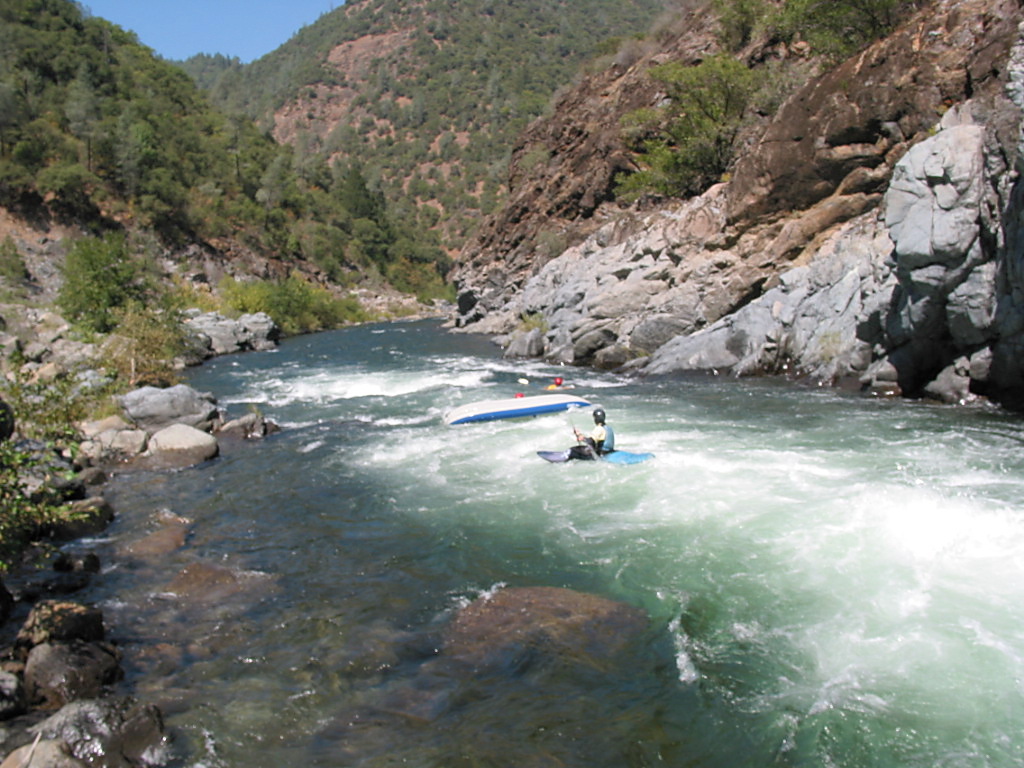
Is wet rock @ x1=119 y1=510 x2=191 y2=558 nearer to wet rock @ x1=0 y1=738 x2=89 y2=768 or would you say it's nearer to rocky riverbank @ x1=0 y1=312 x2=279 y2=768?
rocky riverbank @ x1=0 y1=312 x2=279 y2=768

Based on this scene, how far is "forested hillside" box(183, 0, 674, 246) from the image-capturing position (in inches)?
4163

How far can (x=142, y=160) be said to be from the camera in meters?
51.6

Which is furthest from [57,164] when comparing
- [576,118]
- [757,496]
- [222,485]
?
[757,496]

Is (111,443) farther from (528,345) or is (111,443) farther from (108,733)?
(528,345)

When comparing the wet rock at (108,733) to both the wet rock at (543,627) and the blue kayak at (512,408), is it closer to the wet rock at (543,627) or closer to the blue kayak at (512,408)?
the wet rock at (543,627)

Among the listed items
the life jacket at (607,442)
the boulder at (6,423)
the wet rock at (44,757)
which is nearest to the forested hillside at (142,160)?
the boulder at (6,423)

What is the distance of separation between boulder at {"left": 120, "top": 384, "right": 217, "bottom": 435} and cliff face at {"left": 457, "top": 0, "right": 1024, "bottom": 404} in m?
11.4

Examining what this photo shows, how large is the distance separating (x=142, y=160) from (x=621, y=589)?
55.7 metres

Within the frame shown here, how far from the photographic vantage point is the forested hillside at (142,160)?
46812mm

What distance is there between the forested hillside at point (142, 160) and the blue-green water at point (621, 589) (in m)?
43.7

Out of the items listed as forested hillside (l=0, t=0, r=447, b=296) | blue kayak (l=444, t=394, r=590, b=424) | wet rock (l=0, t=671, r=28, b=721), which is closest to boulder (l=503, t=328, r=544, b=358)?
blue kayak (l=444, t=394, r=590, b=424)

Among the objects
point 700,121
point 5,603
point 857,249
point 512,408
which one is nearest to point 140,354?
point 512,408

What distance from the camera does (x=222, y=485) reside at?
1104cm

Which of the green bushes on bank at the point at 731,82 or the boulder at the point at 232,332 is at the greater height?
the green bushes on bank at the point at 731,82
